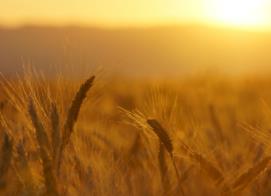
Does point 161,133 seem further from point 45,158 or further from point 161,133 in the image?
point 45,158

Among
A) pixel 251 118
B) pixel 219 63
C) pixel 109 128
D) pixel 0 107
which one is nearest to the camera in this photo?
pixel 0 107

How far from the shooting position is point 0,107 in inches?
56.2

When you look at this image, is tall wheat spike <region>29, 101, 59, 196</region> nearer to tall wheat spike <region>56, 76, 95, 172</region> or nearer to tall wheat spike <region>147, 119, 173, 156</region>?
tall wheat spike <region>56, 76, 95, 172</region>

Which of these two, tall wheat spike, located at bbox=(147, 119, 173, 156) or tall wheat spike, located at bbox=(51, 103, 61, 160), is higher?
tall wheat spike, located at bbox=(51, 103, 61, 160)

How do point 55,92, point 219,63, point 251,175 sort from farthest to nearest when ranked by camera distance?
point 219,63
point 55,92
point 251,175

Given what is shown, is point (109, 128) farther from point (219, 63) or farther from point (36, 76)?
point (219, 63)

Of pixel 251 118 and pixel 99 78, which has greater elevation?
pixel 99 78

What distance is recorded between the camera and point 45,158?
1.08m

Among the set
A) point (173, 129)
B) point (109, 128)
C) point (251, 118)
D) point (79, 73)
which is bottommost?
point (251, 118)

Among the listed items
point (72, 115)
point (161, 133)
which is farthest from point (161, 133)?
point (72, 115)

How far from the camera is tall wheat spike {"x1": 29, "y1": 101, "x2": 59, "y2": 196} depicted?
1.07 meters

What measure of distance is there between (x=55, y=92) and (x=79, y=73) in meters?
0.07

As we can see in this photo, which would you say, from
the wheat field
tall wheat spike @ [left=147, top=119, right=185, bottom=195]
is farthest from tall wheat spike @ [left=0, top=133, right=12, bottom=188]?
tall wheat spike @ [left=147, top=119, right=185, bottom=195]

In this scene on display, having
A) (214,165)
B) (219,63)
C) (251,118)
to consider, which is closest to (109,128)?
(214,165)
